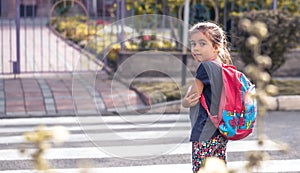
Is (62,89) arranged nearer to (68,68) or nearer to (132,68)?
(132,68)

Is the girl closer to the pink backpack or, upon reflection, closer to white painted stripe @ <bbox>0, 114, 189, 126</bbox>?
the pink backpack

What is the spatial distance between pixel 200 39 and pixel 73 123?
4380 mm

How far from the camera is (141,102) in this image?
9.78m

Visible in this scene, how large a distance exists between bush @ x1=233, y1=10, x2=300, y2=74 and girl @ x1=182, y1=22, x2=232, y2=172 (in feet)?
20.7

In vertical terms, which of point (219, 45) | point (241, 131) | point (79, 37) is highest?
point (219, 45)

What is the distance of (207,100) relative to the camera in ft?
14.7

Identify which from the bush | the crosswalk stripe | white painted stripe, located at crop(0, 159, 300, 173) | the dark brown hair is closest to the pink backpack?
the dark brown hair

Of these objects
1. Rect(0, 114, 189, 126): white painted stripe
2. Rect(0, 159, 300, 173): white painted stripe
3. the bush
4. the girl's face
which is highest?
the girl's face

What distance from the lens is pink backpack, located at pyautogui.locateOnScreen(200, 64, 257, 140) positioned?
4.24 meters

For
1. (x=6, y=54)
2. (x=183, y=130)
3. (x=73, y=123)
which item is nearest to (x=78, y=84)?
(x=73, y=123)

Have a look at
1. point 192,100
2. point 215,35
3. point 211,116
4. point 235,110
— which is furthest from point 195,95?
point 215,35

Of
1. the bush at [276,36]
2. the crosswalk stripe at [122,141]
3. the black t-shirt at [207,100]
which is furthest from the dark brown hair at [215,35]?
the bush at [276,36]

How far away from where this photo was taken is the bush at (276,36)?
10773mm

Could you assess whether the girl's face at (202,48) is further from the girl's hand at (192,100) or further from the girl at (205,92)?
the girl's hand at (192,100)
